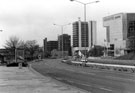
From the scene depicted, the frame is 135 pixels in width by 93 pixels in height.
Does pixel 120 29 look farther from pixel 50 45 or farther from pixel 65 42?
pixel 50 45

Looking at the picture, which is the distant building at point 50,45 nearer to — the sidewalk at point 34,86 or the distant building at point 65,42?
the distant building at point 65,42

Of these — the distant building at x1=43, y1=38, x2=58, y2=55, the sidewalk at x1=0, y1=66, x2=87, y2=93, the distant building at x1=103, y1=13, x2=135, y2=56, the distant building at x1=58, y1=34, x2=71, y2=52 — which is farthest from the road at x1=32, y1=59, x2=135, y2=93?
the distant building at x1=43, y1=38, x2=58, y2=55

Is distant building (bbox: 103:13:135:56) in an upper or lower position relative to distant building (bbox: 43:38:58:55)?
upper

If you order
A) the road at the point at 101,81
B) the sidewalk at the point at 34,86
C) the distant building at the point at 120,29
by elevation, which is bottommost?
the road at the point at 101,81

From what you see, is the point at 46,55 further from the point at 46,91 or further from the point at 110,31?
the point at 46,91

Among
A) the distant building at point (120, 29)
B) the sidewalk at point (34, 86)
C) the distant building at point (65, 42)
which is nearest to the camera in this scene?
the sidewalk at point (34, 86)

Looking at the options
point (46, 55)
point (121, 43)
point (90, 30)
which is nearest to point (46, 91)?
point (90, 30)

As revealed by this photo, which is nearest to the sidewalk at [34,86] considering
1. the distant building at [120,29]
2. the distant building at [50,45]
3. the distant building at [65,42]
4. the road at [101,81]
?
the road at [101,81]

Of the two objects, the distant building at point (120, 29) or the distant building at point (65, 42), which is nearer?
the distant building at point (65, 42)

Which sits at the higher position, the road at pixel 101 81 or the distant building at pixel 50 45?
the distant building at pixel 50 45

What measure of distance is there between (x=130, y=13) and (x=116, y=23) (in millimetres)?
12071

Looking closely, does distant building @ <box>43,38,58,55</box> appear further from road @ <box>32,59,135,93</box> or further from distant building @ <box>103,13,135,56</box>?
road @ <box>32,59,135,93</box>

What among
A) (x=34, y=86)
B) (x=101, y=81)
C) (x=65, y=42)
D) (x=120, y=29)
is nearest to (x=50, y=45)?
(x=65, y=42)

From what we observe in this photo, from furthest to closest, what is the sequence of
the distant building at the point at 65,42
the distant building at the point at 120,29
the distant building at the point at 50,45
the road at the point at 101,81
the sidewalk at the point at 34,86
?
the distant building at the point at 50,45
the distant building at the point at 120,29
the distant building at the point at 65,42
the road at the point at 101,81
the sidewalk at the point at 34,86
